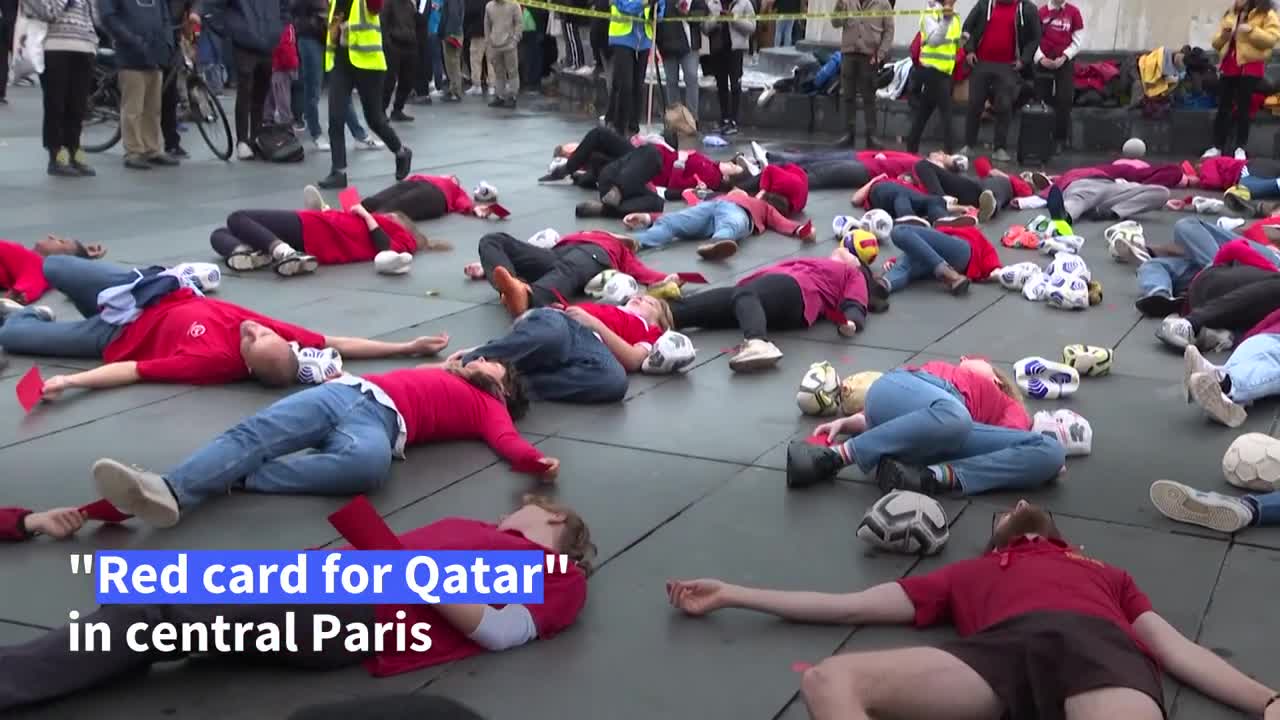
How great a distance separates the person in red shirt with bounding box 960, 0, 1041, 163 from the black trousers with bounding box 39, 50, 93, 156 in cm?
992

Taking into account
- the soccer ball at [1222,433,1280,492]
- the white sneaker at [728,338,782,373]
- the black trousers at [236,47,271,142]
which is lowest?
the white sneaker at [728,338,782,373]

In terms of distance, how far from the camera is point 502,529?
13.8ft

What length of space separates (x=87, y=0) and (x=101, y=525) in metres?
9.41

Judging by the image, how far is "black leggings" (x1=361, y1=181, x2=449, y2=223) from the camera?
1098 cm

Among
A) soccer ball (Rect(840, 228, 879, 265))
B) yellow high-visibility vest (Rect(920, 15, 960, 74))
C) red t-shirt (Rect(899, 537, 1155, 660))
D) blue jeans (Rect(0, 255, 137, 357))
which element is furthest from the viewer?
yellow high-visibility vest (Rect(920, 15, 960, 74))

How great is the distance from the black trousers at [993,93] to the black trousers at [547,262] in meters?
9.02

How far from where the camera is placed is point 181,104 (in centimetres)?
1592

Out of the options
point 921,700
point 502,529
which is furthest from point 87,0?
point 921,700

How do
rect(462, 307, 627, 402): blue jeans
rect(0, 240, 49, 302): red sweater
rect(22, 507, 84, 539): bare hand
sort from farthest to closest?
rect(0, 240, 49, 302): red sweater → rect(462, 307, 627, 402): blue jeans → rect(22, 507, 84, 539): bare hand

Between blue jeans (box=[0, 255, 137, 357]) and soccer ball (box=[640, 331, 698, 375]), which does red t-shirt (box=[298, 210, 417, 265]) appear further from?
soccer ball (box=[640, 331, 698, 375])

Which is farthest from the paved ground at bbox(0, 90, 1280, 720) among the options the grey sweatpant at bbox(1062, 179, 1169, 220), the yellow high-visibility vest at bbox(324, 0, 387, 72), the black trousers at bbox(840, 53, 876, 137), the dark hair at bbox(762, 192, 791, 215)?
the black trousers at bbox(840, 53, 876, 137)

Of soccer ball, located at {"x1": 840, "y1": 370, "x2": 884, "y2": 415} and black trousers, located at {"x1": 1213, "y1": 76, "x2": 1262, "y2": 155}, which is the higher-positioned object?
black trousers, located at {"x1": 1213, "y1": 76, "x2": 1262, "y2": 155}

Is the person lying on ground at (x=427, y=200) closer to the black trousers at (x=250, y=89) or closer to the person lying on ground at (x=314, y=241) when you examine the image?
the person lying on ground at (x=314, y=241)

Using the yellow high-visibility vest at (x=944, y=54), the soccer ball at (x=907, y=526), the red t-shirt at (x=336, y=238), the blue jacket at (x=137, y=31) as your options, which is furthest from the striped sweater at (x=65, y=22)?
the soccer ball at (x=907, y=526)
